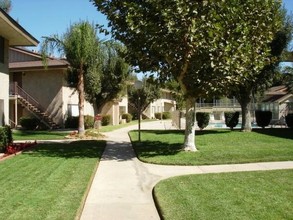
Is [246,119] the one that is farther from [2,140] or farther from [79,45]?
[2,140]

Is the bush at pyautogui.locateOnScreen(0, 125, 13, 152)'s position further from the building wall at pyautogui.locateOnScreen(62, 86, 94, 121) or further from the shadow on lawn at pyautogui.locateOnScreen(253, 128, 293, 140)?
the building wall at pyautogui.locateOnScreen(62, 86, 94, 121)

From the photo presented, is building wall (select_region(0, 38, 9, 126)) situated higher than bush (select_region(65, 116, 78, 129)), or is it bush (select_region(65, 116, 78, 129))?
building wall (select_region(0, 38, 9, 126))

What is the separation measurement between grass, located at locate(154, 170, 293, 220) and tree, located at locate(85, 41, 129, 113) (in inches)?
812

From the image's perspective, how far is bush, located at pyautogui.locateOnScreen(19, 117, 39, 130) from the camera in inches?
1254

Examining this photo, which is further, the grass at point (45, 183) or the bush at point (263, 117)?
the bush at point (263, 117)

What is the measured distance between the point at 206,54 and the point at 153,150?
15.5 feet

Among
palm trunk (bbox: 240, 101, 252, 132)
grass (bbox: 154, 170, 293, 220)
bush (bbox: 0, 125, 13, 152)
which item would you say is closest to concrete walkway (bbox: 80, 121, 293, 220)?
grass (bbox: 154, 170, 293, 220)

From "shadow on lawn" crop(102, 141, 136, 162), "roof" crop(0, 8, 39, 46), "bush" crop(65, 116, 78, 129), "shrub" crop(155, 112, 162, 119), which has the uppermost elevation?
"roof" crop(0, 8, 39, 46)

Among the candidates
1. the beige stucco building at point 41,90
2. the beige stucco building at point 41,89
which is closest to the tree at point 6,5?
the beige stucco building at point 41,89

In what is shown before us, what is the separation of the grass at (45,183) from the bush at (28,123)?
1675 cm

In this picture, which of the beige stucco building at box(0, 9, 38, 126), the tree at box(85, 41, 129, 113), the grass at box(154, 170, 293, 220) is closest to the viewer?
the grass at box(154, 170, 293, 220)

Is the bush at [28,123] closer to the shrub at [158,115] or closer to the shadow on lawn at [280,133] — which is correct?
the shadow on lawn at [280,133]

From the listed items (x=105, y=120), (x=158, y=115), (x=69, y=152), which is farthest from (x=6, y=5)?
(x=69, y=152)

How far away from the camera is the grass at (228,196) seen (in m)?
6.96
